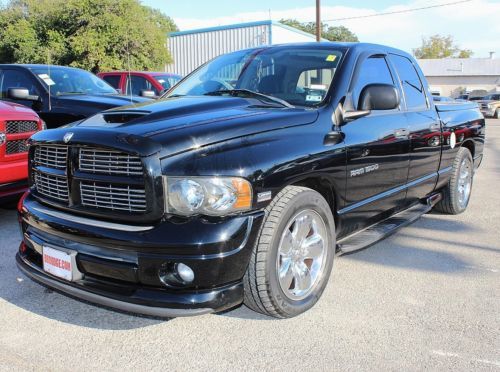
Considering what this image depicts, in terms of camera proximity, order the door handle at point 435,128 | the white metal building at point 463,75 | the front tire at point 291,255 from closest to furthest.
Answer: the front tire at point 291,255, the door handle at point 435,128, the white metal building at point 463,75

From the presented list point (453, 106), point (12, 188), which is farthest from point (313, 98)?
point (12, 188)

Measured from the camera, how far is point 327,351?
2865mm

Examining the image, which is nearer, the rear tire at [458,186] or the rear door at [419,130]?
the rear door at [419,130]

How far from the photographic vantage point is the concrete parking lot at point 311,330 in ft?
9.04

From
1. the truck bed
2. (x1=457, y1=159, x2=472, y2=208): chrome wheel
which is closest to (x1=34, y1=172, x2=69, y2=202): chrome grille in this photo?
the truck bed

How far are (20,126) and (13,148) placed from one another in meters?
0.29

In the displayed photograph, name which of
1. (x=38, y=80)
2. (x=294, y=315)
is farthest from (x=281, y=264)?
(x=38, y=80)

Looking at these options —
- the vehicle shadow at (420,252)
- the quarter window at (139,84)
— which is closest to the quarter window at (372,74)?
the vehicle shadow at (420,252)

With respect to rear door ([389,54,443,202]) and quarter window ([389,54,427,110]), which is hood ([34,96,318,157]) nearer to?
rear door ([389,54,443,202])

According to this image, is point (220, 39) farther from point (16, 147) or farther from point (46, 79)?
point (16, 147)

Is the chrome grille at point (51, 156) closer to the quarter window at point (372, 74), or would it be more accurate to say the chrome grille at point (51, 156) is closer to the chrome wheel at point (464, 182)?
the quarter window at point (372, 74)

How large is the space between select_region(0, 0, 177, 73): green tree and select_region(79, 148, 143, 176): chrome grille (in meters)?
24.0

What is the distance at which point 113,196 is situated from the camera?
2771 millimetres

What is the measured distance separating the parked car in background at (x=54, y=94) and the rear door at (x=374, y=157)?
13.3 feet
